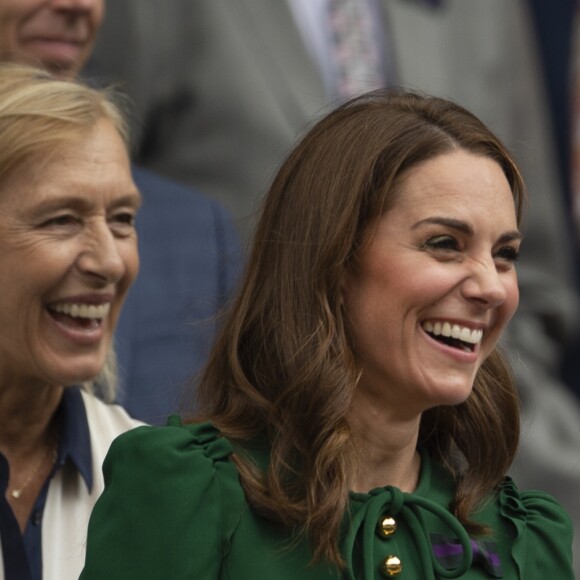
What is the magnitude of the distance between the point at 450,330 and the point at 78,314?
3.36 ft

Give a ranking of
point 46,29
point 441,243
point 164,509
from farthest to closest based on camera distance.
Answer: point 46,29 < point 441,243 < point 164,509

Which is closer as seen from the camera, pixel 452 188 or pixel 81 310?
pixel 452 188

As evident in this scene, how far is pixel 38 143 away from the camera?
3471mm

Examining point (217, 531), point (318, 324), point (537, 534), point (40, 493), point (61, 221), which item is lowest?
point (40, 493)

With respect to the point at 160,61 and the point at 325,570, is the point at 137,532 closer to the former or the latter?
the point at 325,570

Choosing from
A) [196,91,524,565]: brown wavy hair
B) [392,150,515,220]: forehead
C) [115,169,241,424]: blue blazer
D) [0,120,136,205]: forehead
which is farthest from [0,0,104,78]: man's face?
[392,150,515,220]: forehead

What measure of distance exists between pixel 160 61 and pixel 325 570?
2443mm

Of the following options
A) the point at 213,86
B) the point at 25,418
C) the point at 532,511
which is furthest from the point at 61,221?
the point at 213,86

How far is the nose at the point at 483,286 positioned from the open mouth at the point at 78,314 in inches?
40.2

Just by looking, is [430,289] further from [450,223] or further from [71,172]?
[71,172]

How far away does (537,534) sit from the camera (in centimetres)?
296

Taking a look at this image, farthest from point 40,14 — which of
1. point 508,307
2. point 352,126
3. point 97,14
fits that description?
point 508,307

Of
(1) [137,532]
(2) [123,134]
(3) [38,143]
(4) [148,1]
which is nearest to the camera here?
(1) [137,532]

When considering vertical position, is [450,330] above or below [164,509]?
above
